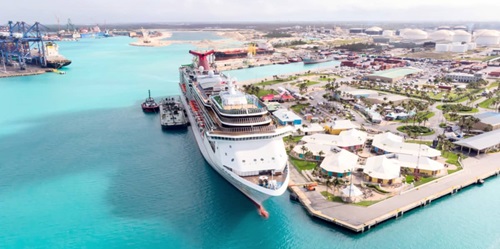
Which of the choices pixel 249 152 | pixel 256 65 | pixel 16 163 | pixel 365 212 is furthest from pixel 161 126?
pixel 256 65

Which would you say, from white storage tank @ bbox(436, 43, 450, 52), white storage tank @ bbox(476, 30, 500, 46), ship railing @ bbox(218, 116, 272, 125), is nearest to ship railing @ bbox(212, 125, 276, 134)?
ship railing @ bbox(218, 116, 272, 125)

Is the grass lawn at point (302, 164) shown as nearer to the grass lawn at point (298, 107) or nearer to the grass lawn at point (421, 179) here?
the grass lawn at point (421, 179)

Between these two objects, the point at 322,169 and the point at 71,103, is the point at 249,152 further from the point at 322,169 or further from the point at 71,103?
the point at 71,103

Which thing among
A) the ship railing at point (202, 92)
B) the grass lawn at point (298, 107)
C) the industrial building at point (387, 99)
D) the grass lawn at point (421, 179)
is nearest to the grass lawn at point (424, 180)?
the grass lawn at point (421, 179)

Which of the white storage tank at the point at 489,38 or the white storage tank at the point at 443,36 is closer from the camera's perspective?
the white storage tank at the point at 489,38

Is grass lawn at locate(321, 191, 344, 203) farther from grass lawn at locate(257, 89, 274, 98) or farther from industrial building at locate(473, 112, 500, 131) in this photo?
grass lawn at locate(257, 89, 274, 98)

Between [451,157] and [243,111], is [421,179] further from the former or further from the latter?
[243,111]
